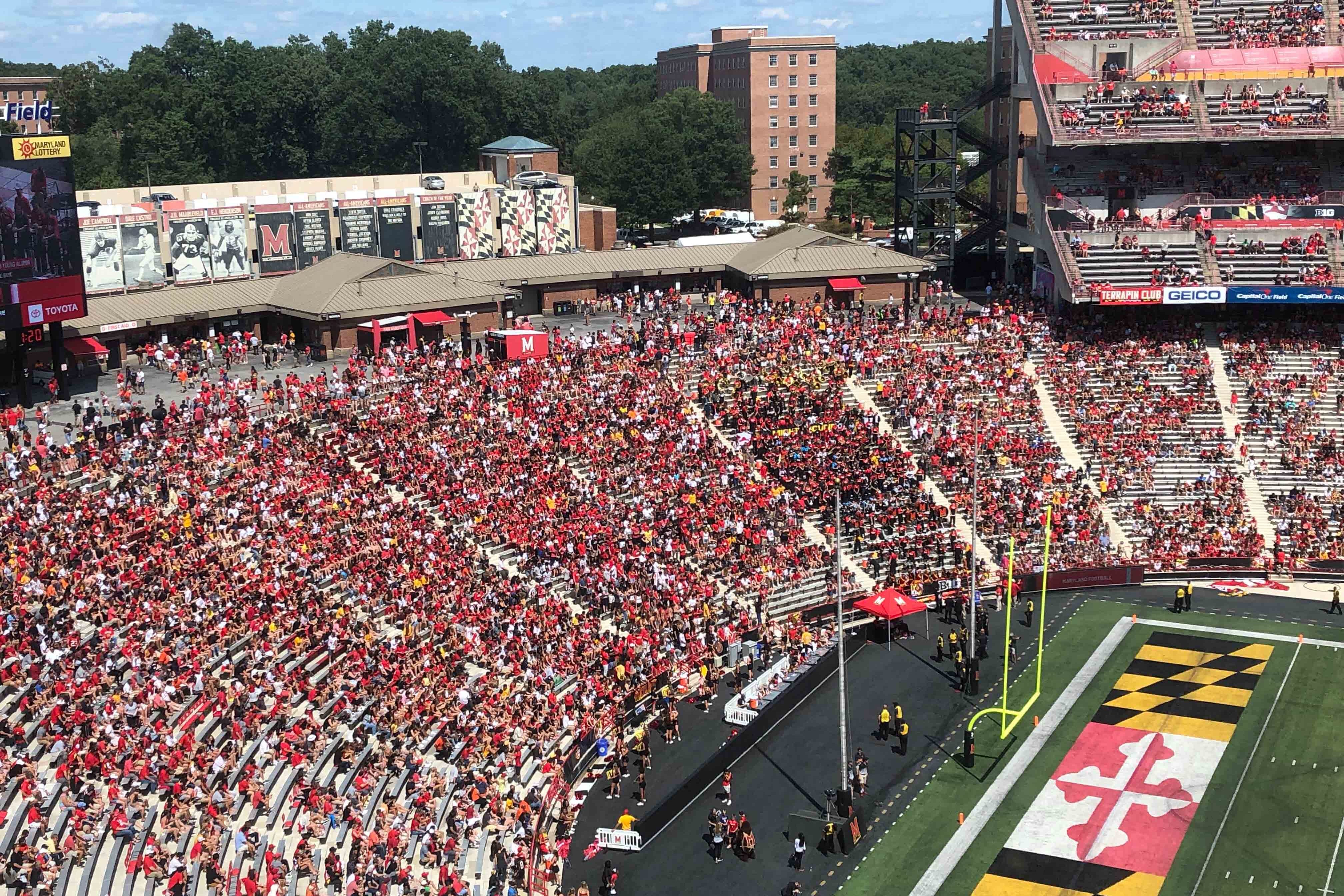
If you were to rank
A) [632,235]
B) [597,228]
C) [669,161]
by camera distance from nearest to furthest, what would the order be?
[597,228] → [669,161] → [632,235]

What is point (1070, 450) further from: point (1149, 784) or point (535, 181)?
point (535, 181)

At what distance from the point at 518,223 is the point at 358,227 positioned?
9019 mm

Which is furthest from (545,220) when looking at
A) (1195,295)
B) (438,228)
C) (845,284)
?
(1195,295)

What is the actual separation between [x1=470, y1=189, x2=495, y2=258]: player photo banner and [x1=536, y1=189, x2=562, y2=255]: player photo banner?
104 inches

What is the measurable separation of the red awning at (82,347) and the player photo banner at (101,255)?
6445 mm

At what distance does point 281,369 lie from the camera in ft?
189

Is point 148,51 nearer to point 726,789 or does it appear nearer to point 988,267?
point 988,267

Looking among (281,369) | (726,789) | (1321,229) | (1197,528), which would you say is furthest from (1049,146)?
(726,789)

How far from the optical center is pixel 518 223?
74875 mm

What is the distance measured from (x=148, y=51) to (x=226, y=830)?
133849mm

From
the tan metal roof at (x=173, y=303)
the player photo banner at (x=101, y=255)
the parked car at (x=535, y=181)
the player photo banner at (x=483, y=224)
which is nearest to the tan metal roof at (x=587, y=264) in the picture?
the player photo banner at (x=483, y=224)

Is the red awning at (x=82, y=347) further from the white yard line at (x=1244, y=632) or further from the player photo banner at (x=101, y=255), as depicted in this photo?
the white yard line at (x=1244, y=632)

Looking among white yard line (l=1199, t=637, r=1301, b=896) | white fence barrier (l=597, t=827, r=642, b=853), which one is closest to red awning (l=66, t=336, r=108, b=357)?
white fence barrier (l=597, t=827, r=642, b=853)

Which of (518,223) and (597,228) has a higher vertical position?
(518,223)
